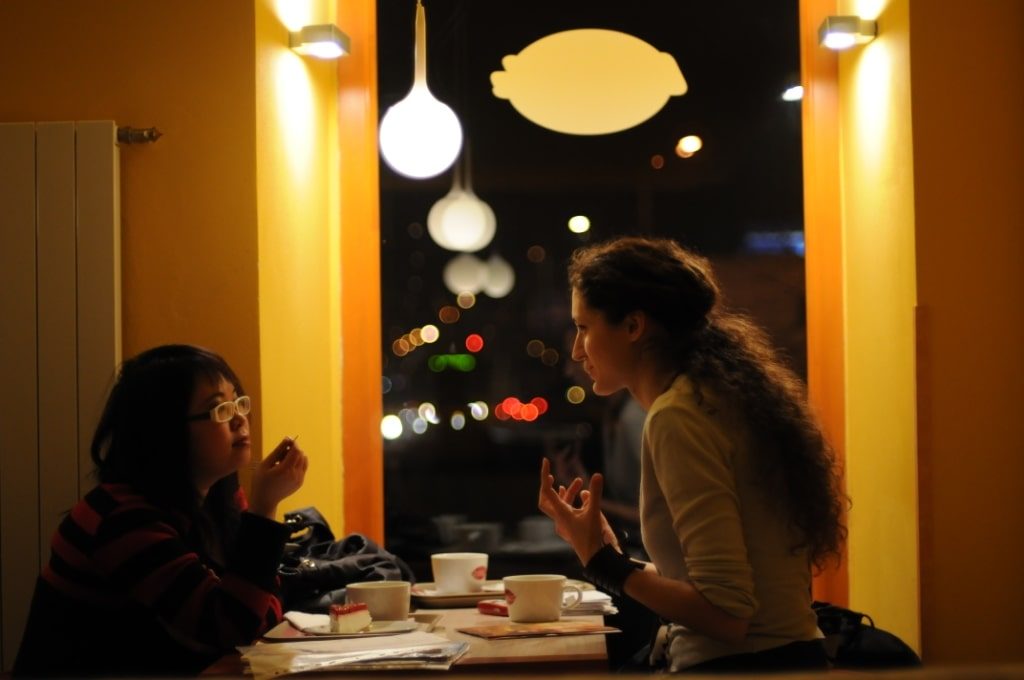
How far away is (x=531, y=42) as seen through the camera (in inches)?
147

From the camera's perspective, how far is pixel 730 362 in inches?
73.8

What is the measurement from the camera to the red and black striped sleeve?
1.86m

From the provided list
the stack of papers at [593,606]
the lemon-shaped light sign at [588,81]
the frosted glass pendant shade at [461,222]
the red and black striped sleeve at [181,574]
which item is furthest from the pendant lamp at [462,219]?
the red and black striped sleeve at [181,574]

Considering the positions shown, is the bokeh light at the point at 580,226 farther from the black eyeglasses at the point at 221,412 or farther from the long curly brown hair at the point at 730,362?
the black eyeglasses at the point at 221,412

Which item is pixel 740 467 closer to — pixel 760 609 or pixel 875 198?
pixel 760 609

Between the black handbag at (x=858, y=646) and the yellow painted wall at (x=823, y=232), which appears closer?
the black handbag at (x=858, y=646)

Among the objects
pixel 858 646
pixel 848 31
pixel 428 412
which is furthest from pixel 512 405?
pixel 858 646

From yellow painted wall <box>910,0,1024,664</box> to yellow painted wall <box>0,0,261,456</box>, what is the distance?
175cm

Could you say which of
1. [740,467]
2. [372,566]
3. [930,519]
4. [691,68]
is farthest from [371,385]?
[740,467]

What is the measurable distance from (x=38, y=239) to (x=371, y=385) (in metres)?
1.18

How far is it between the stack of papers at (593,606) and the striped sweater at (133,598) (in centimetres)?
61

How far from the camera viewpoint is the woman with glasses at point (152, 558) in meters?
1.86

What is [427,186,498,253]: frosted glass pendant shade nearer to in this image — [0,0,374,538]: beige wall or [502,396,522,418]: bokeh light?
[502,396,522,418]: bokeh light

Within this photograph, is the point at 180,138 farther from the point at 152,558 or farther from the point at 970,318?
the point at 970,318
